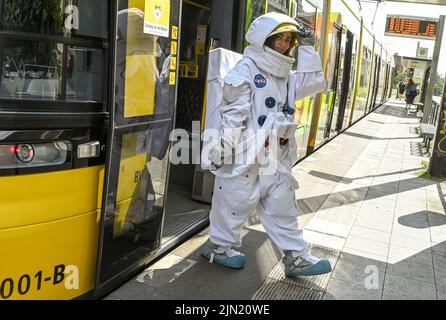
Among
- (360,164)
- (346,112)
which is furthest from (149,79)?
(346,112)

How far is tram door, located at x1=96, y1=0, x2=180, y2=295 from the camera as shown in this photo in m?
2.76

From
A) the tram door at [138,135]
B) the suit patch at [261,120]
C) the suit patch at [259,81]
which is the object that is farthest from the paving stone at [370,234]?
the tram door at [138,135]

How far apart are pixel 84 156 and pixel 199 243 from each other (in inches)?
70.3

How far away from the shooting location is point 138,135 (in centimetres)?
302

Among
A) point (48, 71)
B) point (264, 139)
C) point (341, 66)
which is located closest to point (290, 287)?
point (264, 139)

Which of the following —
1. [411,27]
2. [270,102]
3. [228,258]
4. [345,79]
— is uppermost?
[411,27]

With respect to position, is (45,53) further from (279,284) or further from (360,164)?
(360,164)

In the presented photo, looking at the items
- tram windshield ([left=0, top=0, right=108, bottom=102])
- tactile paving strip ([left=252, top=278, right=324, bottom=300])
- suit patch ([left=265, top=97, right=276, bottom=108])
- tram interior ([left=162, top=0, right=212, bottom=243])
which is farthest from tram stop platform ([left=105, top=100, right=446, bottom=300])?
tram windshield ([left=0, top=0, right=108, bottom=102])

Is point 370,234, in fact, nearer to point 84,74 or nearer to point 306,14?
point 306,14

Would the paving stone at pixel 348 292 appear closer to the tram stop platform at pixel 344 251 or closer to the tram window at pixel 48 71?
the tram stop platform at pixel 344 251

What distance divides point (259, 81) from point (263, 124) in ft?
1.01

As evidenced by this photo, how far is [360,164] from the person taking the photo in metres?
8.59

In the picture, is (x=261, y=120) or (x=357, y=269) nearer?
(x=261, y=120)

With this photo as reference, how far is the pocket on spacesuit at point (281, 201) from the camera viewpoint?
11.4ft
